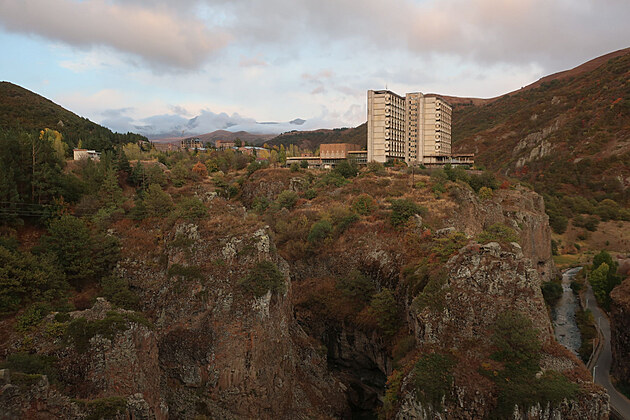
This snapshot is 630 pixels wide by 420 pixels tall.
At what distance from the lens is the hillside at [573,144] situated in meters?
109

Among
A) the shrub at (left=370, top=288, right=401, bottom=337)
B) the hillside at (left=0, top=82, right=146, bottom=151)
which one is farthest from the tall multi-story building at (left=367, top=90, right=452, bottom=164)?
the hillside at (left=0, top=82, right=146, bottom=151)

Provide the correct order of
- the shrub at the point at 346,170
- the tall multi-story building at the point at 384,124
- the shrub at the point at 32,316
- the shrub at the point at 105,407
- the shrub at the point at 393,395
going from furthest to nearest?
the tall multi-story building at the point at 384,124 → the shrub at the point at 346,170 → the shrub at the point at 393,395 → the shrub at the point at 32,316 → the shrub at the point at 105,407

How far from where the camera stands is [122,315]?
20.0 meters

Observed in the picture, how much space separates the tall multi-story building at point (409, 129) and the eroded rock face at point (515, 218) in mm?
21814

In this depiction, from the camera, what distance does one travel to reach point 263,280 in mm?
25531

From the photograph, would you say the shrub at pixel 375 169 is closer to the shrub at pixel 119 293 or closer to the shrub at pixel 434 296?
the shrub at pixel 434 296

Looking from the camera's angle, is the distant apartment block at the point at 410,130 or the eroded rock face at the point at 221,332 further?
the distant apartment block at the point at 410,130

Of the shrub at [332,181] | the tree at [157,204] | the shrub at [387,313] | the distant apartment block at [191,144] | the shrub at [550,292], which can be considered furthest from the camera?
the distant apartment block at [191,144]

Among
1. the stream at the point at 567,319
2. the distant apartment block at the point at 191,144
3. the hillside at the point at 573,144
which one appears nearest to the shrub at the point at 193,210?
the stream at the point at 567,319

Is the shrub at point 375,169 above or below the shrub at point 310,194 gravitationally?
above

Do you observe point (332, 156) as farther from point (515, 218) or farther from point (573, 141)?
point (573, 141)

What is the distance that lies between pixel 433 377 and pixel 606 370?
2928 centimetres

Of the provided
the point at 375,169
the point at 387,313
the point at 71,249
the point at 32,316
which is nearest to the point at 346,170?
the point at 375,169

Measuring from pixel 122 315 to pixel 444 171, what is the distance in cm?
5241
